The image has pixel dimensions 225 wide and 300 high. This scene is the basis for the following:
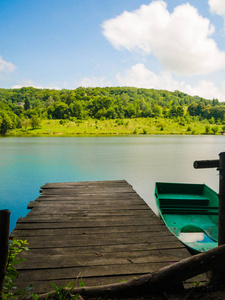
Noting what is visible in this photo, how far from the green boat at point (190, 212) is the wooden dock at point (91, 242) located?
1109 mm

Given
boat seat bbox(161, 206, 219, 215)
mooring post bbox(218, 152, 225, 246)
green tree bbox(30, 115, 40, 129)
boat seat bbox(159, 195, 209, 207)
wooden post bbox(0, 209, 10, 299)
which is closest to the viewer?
wooden post bbox(0, 209, 10, 299)

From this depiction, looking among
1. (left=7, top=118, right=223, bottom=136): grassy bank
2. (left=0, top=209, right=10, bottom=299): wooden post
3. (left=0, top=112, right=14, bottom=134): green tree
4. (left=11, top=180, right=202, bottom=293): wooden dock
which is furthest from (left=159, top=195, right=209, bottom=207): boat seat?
(left=0, top=112, right=14, bottom=134): green tree

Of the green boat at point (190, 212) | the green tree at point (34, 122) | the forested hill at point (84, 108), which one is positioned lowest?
the green boat at point (190, 212)

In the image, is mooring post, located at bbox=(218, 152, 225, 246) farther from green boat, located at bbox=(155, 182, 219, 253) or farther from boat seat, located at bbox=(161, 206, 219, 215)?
boat seat, located at bbox=(161, 206, 219, 215)

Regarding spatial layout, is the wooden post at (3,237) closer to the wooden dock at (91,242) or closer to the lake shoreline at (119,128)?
the wooden dock at (91,242)

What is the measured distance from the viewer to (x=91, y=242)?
368 cm

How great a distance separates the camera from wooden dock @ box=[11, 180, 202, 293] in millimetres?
2793

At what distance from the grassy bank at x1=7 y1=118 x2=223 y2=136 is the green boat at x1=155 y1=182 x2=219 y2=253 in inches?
3052

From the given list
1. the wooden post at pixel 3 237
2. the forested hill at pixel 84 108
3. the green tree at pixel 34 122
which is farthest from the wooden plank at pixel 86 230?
the green tree at pixel 34 122

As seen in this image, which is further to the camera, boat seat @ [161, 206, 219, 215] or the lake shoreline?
the lake shoreline

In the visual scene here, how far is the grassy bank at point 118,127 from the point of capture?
85.9m

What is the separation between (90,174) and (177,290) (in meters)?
17.3

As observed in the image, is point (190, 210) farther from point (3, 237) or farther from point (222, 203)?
point (3, 237)

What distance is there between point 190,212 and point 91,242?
4043 millimetres
